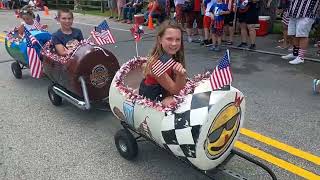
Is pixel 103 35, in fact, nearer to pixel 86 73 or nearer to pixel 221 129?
pixel 86 73

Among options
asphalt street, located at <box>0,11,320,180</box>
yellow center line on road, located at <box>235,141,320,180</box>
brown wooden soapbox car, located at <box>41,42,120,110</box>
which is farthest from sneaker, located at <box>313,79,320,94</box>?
brown wooden soapbox car, located at <box>41,42,120,110</box>

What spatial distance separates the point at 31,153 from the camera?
4023mm

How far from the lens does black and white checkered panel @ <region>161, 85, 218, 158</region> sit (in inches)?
108

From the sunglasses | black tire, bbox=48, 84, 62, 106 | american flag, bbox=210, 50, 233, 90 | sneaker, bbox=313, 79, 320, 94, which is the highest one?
american flag, bbox=210, 50, 233, 90

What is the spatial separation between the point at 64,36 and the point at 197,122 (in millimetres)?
3210

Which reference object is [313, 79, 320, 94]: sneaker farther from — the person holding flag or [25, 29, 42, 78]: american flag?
[25, 29, 42, 78]: american flag

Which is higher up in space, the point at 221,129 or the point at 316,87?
the point at 221,129

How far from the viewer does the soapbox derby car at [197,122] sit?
108 inches

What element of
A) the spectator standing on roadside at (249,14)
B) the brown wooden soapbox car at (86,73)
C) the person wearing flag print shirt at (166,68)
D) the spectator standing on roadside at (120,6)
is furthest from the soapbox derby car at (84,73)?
the spectator standing on roadside at (120,6)

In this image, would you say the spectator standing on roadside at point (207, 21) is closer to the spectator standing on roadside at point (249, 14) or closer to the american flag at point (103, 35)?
the spectator standing on roadside at point (249, 14)

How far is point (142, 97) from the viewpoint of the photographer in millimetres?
3395

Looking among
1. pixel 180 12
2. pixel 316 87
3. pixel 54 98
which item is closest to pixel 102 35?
pixel 54 98

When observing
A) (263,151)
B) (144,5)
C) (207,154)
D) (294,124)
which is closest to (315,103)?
(294,124)

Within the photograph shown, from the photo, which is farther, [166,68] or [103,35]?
[103,35]
